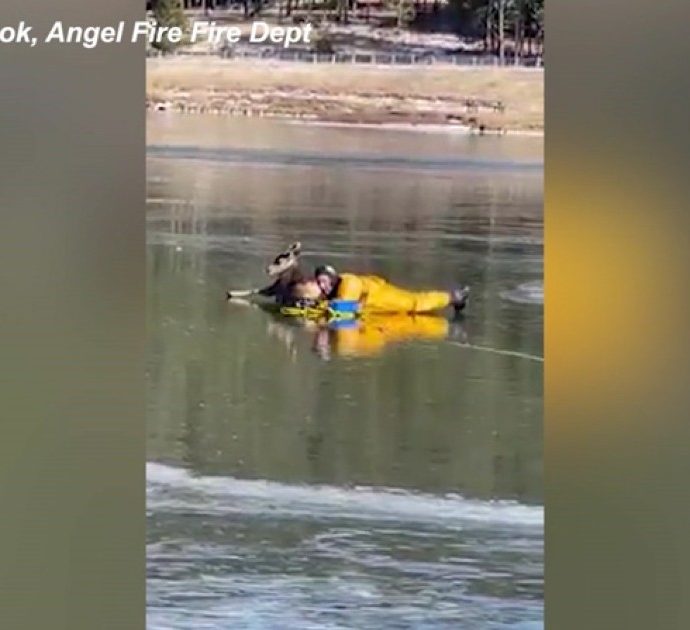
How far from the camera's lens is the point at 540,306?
1.06 metres

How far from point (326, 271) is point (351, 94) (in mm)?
207

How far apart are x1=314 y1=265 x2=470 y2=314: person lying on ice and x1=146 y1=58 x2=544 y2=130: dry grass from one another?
0.62 ft

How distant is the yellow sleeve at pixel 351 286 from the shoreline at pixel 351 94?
0.18 meters

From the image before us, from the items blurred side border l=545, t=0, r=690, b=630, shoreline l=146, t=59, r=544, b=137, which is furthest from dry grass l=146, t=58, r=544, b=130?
blurred side border l=545, t=0, r=690, b=630

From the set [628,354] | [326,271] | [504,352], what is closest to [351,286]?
[326,271]

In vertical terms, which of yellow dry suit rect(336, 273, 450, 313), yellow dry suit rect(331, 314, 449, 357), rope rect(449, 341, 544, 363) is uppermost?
yellow dry suit rect(336, 273, 450, 313)

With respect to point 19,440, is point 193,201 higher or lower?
higher

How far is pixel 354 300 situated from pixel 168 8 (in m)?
0.40

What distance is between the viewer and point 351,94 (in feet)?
3.59

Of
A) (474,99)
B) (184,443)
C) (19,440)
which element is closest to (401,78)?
(474,99)

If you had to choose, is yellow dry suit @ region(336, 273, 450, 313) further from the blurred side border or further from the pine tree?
Answer: the pine tree

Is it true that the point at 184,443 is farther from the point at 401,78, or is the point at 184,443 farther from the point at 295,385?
the point at 401,78

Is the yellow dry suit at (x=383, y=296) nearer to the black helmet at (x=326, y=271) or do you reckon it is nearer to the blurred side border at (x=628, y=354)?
the black helmet at (x=326, y=271)

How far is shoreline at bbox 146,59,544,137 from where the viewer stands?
3.55 ft
